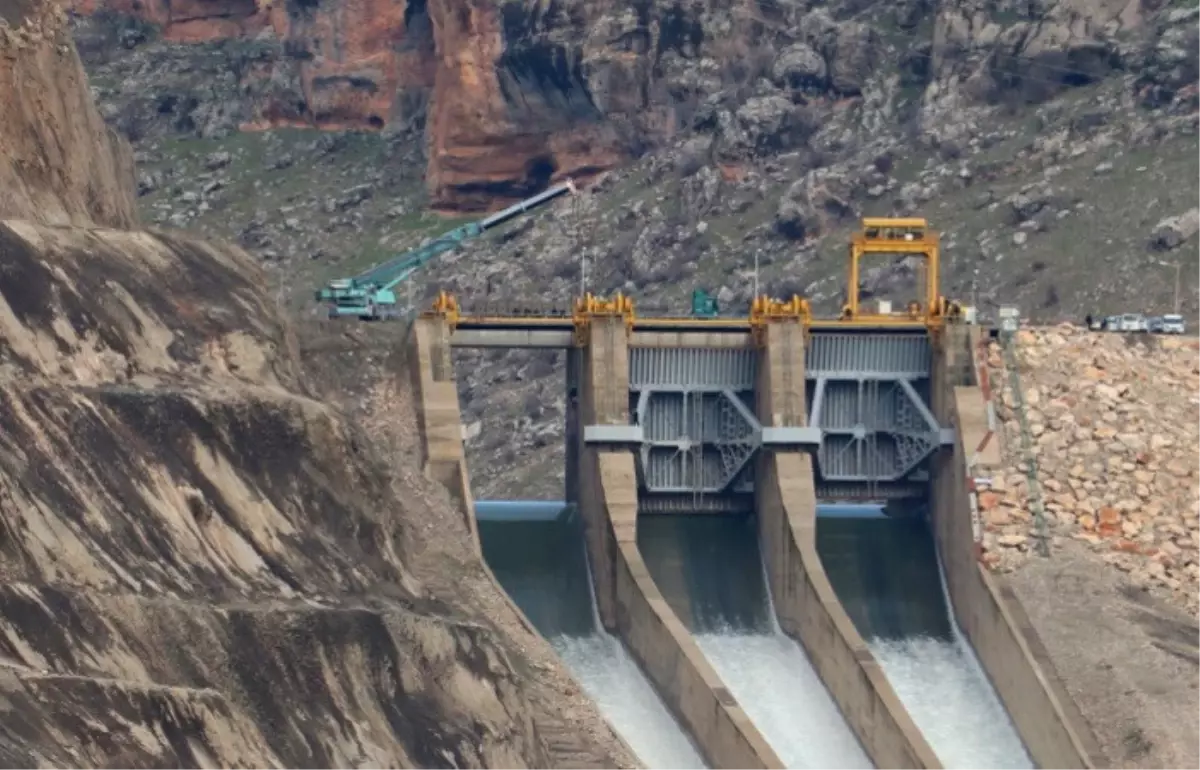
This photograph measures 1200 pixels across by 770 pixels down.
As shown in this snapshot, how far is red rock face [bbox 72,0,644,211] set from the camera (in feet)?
556

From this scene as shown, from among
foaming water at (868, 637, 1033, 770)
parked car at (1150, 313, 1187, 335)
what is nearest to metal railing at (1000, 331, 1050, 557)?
foaming water at (868, 637, 1033, 770)

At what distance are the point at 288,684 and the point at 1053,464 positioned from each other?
32.8m

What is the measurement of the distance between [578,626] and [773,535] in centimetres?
629

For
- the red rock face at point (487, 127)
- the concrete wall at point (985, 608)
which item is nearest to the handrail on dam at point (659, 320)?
the concrete wall at point (985, 608)

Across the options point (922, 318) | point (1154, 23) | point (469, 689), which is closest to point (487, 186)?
point (1154, 23)

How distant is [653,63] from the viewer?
16512 centimetres

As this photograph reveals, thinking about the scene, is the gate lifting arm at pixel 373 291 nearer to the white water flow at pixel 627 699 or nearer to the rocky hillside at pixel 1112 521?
the white water flow at pixel 627 699

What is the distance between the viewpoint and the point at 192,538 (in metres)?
82.7

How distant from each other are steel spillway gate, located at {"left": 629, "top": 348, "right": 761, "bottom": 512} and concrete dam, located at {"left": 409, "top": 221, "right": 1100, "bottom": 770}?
63mm

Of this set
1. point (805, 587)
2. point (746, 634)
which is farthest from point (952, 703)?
point (746, 634)

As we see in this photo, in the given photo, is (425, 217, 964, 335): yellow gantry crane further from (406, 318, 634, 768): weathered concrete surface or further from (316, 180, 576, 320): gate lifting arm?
(316, 180, 576, 320): gate lifting arm

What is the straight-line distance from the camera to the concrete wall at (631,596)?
96.1m

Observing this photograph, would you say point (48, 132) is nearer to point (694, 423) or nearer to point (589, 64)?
point (694, 423)

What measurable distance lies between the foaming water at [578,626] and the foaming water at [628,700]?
0.02 metres
